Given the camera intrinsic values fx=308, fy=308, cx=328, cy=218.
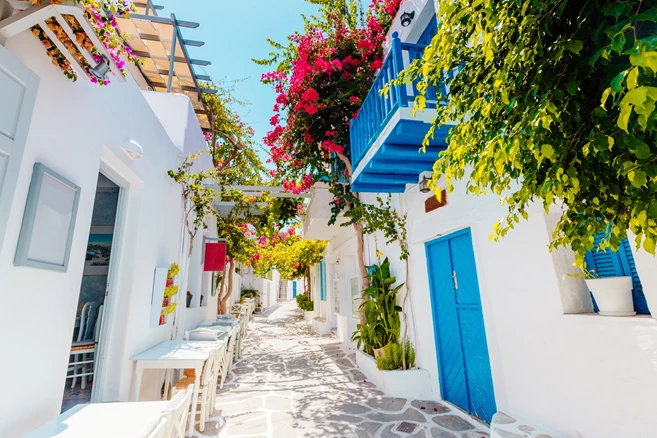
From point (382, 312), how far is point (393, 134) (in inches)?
136

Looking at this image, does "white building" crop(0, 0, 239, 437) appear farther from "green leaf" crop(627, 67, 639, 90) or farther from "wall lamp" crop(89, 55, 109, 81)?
"green leaf" crop(627, 67, 639, 90)

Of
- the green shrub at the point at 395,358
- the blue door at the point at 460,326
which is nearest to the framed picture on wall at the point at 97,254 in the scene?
the green shrub at the point at 395,358

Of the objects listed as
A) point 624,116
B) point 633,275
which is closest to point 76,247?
point 624,116

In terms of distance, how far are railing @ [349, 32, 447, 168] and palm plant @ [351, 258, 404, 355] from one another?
227 centimetres

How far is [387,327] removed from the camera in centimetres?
572

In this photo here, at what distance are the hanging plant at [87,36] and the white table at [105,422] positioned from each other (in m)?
2.59

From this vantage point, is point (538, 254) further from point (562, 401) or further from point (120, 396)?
point (120, 396)

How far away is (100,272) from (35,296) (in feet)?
11.0

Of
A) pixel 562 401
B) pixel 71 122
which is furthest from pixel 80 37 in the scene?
pixel 562 401

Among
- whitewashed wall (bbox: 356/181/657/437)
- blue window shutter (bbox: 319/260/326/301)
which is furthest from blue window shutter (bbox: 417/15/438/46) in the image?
blue window shutter (bbox: 319/260/326/301)

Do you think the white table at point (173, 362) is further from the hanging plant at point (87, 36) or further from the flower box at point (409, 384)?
the hanging plant at point (87, 36)

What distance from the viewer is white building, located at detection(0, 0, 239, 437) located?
79.2 inches

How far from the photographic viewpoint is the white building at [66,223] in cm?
201

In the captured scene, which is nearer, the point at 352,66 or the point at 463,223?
the point at 463,223
